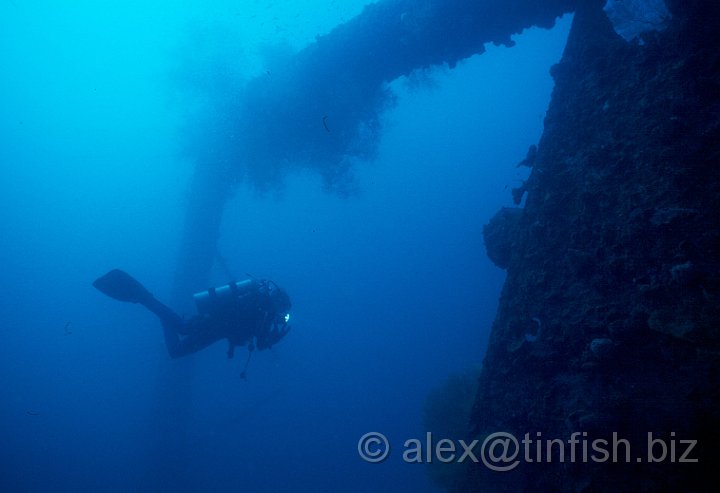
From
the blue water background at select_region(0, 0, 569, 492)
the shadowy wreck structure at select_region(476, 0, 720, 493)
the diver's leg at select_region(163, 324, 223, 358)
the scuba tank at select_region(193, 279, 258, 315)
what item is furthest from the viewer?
the blue water background at select_region(0, 0, 569, 492)

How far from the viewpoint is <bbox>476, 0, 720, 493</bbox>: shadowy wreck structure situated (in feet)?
4.92

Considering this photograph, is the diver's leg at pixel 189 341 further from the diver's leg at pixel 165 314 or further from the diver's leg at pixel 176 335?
the diver's leg at pixel 165 314

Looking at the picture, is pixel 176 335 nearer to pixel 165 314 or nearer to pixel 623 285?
pixel 165 314

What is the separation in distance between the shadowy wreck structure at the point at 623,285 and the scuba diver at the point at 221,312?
505 centimetres

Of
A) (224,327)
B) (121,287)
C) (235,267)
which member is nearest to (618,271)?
(224,327)

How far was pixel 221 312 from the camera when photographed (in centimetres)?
675

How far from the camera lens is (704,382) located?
142 cm

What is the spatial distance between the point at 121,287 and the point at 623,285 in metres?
7.56

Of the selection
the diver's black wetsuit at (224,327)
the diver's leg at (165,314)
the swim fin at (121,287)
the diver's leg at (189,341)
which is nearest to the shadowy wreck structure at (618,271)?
the diver's black wetsuit at (224,327)

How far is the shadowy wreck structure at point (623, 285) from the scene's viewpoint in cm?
150

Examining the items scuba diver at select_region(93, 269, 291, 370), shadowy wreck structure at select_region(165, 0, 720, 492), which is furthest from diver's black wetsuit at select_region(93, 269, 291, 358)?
shadowy wreck structure at select_region(165, 0, 720, 492)

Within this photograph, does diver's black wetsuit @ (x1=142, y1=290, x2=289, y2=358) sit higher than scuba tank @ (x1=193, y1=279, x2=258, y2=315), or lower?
lower

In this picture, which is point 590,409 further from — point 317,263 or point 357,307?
point 317,263

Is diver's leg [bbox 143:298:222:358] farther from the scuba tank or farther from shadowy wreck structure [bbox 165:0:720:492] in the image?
shadowy wreck structure [bbox 165:0:720:492]
